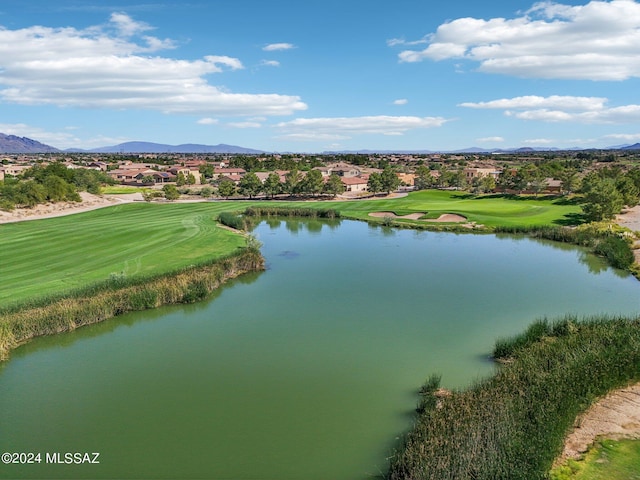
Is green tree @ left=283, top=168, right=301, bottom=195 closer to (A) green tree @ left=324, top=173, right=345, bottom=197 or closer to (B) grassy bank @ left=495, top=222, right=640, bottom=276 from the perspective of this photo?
(A) green tree @ left=324, top=173, right=345, bottom=197

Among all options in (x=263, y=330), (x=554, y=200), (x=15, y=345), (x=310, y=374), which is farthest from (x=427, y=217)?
(x=15, y=345)

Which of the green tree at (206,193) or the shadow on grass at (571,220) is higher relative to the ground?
the green tree at (206,193)

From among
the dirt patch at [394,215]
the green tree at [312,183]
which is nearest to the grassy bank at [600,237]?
the dirt patch at [394,215]

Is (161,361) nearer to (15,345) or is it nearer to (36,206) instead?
(15,345)

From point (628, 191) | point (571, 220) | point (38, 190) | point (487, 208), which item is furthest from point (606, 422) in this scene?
point (38, 190)

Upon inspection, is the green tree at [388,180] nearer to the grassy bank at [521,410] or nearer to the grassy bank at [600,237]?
the grassy bank at [600,237]

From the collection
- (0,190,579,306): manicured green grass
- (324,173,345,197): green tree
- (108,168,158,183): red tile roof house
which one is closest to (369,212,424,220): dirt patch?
(0,190,579,306): manicured green grass
